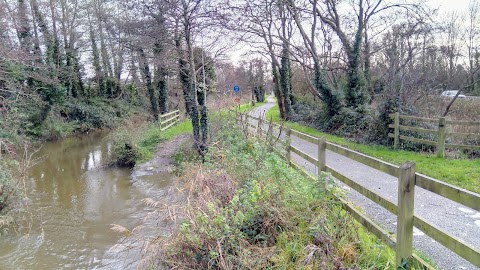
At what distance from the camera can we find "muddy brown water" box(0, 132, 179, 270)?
5461 mm

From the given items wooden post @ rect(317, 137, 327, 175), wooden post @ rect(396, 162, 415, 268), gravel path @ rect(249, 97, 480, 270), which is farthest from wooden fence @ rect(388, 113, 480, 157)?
wooden post @ rect(396, 162, 415, 268)

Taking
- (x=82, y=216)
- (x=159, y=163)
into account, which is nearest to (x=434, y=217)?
(x=82, y=216)

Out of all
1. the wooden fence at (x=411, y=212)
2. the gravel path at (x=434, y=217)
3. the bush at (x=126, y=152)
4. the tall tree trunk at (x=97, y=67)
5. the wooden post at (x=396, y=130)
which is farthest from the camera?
the tall tree trunk at (x=97, y=67)

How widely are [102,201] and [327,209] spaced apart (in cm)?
660

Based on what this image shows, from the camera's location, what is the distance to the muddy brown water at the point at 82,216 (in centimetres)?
546

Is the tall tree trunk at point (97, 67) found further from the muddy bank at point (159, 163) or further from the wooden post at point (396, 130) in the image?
the wooden post at point (396, 130)

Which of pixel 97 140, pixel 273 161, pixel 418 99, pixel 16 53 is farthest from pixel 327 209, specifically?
pixel 97 140

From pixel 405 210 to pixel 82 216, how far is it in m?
6.99

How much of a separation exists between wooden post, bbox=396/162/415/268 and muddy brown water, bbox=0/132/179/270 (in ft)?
10.0

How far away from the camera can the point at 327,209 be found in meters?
3.96

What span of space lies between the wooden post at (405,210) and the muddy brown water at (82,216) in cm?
306

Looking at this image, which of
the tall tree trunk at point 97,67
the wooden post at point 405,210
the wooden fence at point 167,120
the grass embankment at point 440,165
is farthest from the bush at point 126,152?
the tall tree trunk at point 97,67

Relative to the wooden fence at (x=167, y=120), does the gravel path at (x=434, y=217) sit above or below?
below

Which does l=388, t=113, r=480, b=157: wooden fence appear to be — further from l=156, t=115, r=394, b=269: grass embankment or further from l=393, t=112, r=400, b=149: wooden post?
Result: l=156, t=115, r=394, b=269: grass embankment
